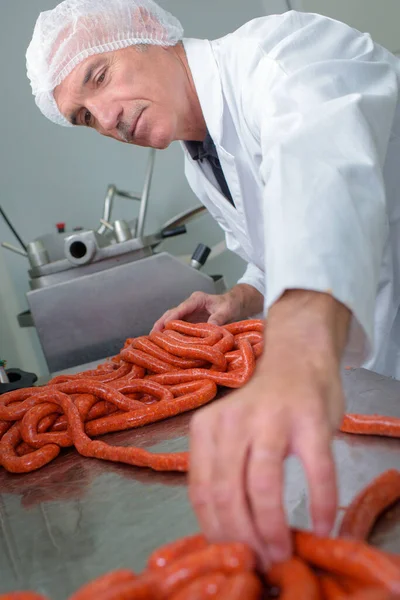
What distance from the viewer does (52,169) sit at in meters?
4.13

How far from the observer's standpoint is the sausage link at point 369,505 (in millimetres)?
858

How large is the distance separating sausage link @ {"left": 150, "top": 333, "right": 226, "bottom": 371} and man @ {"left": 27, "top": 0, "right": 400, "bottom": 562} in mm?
285

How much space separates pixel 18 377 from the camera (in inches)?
95.9

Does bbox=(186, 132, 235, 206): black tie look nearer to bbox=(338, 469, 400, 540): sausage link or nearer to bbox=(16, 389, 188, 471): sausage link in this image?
bbox=(16, 389, 188, 471): sausage link

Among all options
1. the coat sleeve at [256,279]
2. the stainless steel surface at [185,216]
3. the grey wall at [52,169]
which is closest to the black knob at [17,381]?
the coat sleeve at [256,279]

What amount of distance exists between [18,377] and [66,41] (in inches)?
50.8

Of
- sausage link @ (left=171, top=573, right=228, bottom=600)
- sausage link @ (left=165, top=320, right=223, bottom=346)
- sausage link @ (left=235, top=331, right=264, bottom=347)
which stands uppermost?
sausage link @ (left=171, top=573, right=228, bottom=600)

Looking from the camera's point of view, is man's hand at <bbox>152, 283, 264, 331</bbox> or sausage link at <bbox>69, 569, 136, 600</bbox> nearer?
sausage link at <bbox>69, 569, 136, 600</bbox>

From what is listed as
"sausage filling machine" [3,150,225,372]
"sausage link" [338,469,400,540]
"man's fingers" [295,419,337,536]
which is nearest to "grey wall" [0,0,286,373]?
"sausage filling machine" [3,150,225,372]

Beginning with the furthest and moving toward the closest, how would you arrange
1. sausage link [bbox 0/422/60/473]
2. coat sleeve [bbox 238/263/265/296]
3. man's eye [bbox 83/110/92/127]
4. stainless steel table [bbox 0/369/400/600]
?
coat sleeve [bbox 238/263/265/296]
man's eye [bbox 83/110/92/127]
sausage link [bbox 0/422/60/473]
stainless steel table [bbox 0/369/400/600]

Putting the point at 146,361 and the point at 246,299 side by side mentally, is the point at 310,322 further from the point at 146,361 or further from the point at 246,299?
the point at 246,299

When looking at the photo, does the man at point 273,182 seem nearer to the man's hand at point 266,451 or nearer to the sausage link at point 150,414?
the man's hand at point 266,451

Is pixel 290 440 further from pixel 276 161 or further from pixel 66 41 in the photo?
pixel 66 41

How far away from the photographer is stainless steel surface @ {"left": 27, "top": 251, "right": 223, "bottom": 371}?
288 centimetres
